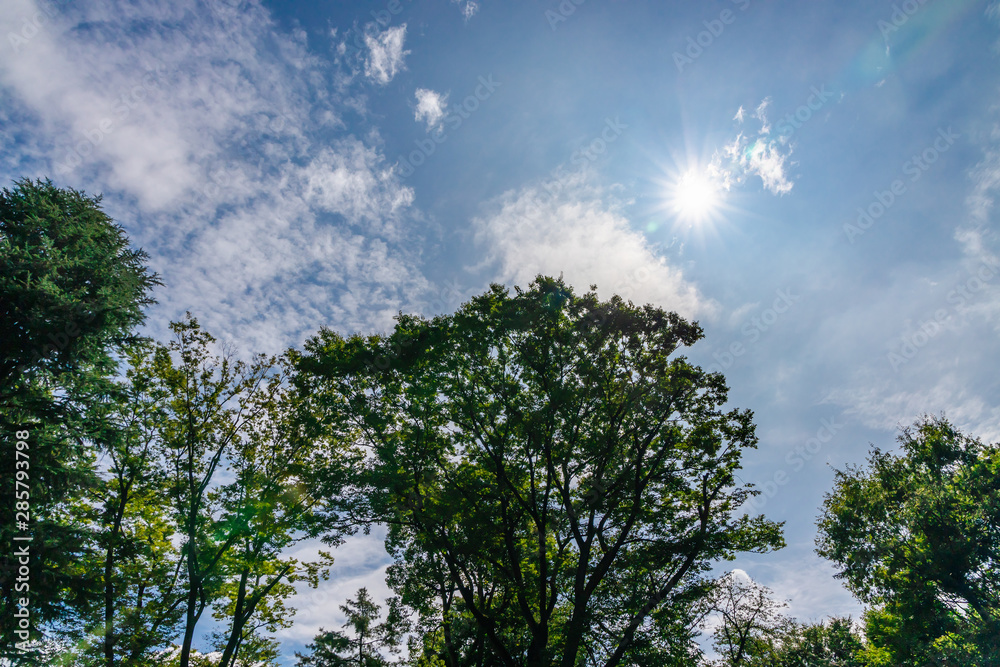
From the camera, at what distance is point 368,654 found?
2291cm

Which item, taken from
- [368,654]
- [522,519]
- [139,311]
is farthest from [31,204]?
[368,654]

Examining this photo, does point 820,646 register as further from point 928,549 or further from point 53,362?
point 53,362

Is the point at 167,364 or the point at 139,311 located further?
the point at 167,364

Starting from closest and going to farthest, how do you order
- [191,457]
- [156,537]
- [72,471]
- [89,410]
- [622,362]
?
1. [72,471]
2. [89,410]
3. [622,362]
4. [191,457]
5. [156,537]

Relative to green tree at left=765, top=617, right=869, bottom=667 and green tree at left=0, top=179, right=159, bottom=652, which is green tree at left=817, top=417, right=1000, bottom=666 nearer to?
green tree at left=765, top=617, right=869, bottom=667

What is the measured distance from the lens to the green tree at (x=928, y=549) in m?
19.0

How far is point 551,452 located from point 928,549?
22.3m

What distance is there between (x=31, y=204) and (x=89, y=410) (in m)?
6.66

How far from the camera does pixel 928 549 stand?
2072cm

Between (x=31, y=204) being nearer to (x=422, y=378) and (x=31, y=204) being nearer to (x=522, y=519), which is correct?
(x=422, y=378)

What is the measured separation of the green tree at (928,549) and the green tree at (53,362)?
32104 mm

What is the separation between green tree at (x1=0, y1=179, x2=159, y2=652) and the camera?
10164mm

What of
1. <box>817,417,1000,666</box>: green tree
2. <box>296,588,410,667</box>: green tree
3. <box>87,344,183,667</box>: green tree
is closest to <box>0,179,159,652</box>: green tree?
<box>87,344,183,667</box>: green tree

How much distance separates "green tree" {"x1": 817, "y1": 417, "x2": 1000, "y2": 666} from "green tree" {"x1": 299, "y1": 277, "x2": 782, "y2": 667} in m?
15.2
